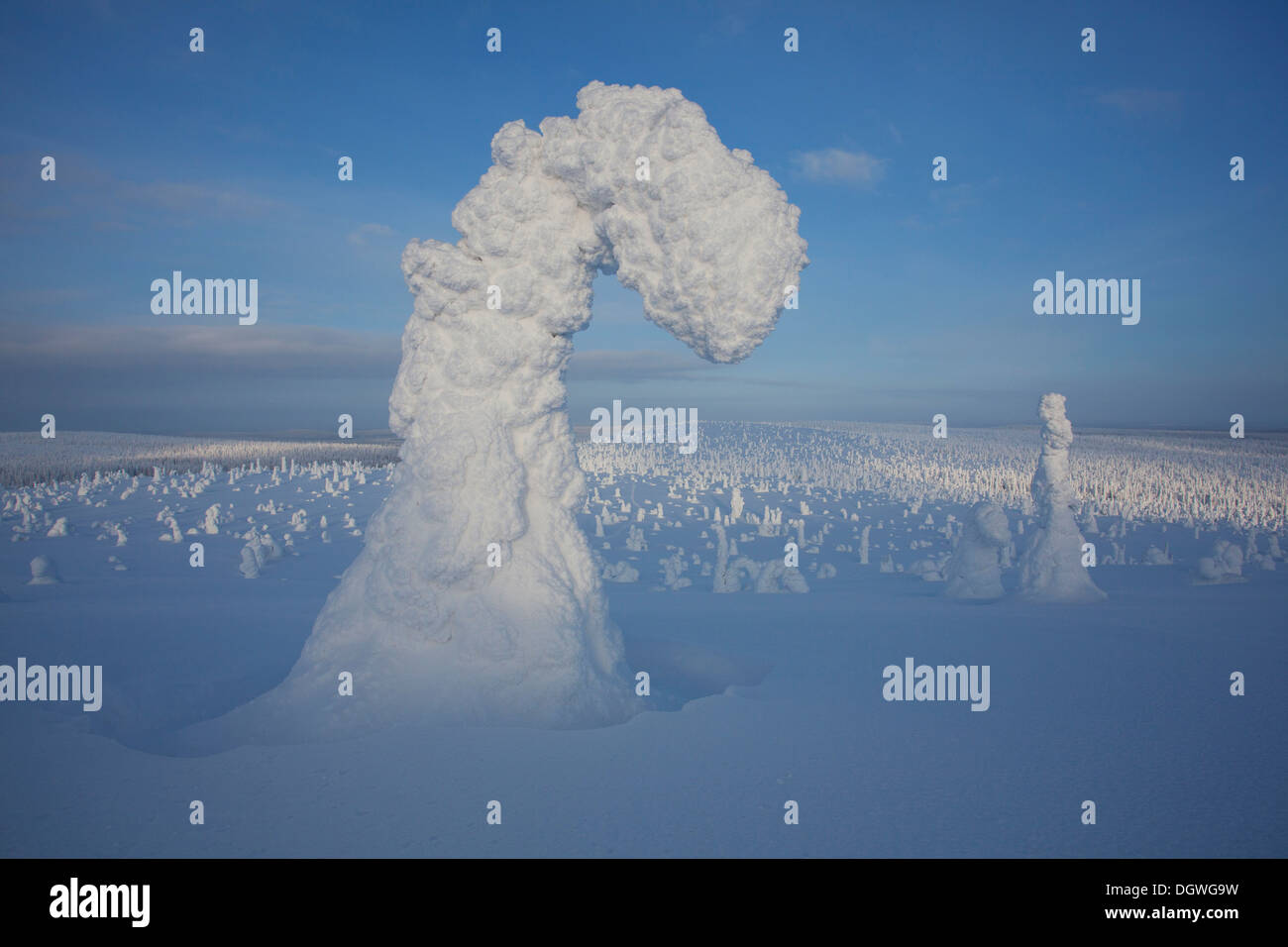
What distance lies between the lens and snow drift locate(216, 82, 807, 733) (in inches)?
243

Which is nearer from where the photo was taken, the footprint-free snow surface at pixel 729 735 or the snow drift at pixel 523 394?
the footprint-free snow surface at pixel 729 735

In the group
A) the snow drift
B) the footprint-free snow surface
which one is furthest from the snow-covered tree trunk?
the snow drift

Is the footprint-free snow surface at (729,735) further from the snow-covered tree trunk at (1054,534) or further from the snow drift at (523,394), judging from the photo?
the snow-covered tree trunk at (1054,534)

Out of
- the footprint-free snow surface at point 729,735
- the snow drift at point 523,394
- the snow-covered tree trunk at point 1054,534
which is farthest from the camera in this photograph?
the snow-covered tree trunk at point 1054,534

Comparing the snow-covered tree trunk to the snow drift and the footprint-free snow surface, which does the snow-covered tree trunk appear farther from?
the snow drift

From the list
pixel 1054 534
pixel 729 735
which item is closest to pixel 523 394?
pixel 729 735

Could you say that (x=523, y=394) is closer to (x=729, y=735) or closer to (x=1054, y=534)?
(x=729, y=735)

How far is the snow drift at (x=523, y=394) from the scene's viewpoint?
6.17 meters

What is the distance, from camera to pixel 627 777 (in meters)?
5.15

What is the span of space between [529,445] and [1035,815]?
5.25m

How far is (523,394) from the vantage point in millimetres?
7117

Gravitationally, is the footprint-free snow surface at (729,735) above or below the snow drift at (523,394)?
Result: below

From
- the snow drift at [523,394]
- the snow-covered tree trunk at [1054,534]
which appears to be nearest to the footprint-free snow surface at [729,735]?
the snow drift at [523,394]

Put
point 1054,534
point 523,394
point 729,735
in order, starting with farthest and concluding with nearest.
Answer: point 1054,534 → point 523,394 → point 729,735
